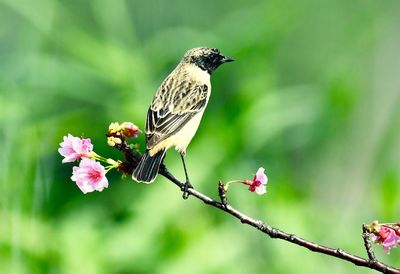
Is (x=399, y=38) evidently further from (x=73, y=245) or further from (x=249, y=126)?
(x=73, y=245)

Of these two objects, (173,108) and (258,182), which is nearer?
(258,182)

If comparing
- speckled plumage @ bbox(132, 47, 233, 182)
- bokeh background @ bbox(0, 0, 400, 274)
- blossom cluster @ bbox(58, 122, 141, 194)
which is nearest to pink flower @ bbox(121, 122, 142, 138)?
blossom cluster @ bbox(58, 122, 141, 194)

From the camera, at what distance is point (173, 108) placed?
71.4 inches

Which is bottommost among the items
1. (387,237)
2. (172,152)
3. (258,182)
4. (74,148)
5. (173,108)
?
(387,237)

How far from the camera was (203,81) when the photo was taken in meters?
1.77

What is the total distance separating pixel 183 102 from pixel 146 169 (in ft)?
1.15

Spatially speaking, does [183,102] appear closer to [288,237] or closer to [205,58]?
[205,58]

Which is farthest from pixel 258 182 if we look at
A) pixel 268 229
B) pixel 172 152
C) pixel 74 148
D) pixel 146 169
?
pixel 172 152

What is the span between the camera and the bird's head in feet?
5.84

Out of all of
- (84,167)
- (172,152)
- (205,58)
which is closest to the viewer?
(84,167)

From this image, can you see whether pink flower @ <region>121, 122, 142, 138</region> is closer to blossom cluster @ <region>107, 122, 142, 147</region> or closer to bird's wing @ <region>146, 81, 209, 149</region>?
blossom cluster @ <region>107, 122, 142, 147</region>

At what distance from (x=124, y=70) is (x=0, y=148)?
0.74m

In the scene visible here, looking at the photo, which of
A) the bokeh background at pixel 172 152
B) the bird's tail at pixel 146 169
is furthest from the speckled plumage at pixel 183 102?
the bokeh background at pixel 172 152

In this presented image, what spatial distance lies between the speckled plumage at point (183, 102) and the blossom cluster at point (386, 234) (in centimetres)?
44
